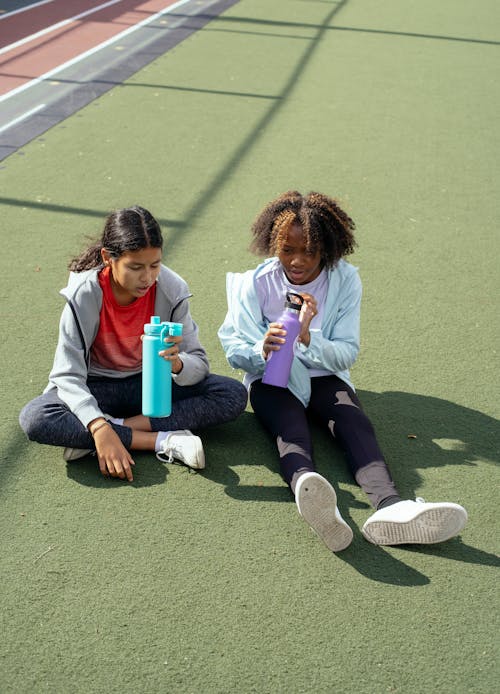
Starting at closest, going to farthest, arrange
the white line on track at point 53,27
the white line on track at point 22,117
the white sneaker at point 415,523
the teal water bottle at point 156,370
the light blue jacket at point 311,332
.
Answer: the white sneaker at point 415,523 → the teal water bottle at point 156,370 → the light blue jacket at point 311,332 → the white line on track at point 22,117 → the white line on track at point 53,27

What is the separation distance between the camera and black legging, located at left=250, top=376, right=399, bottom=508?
10.6 ft

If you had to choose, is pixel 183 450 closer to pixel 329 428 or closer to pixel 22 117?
pixel 329 428

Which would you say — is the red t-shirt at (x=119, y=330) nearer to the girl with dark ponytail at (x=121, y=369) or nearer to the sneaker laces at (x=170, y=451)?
Answer: the girl with dark ponytail at (x=121, y=369)

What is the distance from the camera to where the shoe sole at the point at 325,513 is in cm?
296

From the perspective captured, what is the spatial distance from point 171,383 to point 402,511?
0.94 meters

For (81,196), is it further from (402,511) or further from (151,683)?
(151,683)

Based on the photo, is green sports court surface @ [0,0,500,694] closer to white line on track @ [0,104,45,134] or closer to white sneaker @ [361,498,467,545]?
white sneaker @ [361,498,467,545]

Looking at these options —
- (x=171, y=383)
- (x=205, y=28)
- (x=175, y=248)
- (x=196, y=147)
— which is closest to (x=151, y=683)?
(x=171, y=383)

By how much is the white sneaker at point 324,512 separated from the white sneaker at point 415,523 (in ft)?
0.35

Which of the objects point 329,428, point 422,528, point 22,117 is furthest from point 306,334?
point 22,117

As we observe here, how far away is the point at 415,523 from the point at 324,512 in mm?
277

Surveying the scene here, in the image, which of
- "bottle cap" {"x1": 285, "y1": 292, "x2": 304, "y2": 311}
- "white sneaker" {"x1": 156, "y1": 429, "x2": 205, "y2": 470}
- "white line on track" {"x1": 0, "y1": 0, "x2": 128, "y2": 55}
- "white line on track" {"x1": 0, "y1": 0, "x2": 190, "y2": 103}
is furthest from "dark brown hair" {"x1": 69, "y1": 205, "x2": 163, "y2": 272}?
"white line on track" {"x1": 0, "y1": 0, "x2": 128, "y2": 55}

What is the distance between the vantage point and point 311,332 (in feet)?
11.6

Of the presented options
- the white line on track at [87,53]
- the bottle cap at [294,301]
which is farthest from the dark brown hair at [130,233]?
the white line on track at [87,53]
